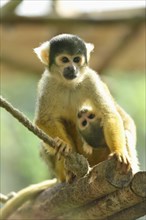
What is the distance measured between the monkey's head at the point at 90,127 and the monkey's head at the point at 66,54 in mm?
245

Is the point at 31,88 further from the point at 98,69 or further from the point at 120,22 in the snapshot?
the point at 120,22

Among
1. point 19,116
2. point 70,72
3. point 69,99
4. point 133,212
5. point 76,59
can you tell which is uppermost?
point 76,59

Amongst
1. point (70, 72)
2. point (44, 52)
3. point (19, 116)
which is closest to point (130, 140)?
point (70, 72)

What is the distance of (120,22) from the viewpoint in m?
5.20

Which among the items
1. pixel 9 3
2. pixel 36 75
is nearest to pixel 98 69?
pixel 36 75

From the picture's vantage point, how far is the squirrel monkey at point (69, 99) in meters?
3.41

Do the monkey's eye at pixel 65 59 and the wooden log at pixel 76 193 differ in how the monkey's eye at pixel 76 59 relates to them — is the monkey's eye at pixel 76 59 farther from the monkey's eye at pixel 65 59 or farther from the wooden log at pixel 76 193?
Result: the wooden log at pixel 76 193

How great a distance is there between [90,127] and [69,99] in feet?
0.76

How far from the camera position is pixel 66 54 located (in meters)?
3.48

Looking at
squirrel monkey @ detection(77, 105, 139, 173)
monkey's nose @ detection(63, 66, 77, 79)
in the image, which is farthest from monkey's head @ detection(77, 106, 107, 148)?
monkey's nose @ detection(63, 66, 77, 79)

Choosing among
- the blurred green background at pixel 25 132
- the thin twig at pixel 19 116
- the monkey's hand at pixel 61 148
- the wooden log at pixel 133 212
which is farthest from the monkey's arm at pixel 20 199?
the blurred green background at pixel 25 132

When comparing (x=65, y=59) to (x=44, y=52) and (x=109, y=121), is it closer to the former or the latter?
(x=44, y=52)

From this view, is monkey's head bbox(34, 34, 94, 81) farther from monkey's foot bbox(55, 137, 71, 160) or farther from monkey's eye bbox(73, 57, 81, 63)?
monkey's foot bbox(55, 137, 71, 160)

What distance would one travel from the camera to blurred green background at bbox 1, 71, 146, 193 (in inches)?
265
